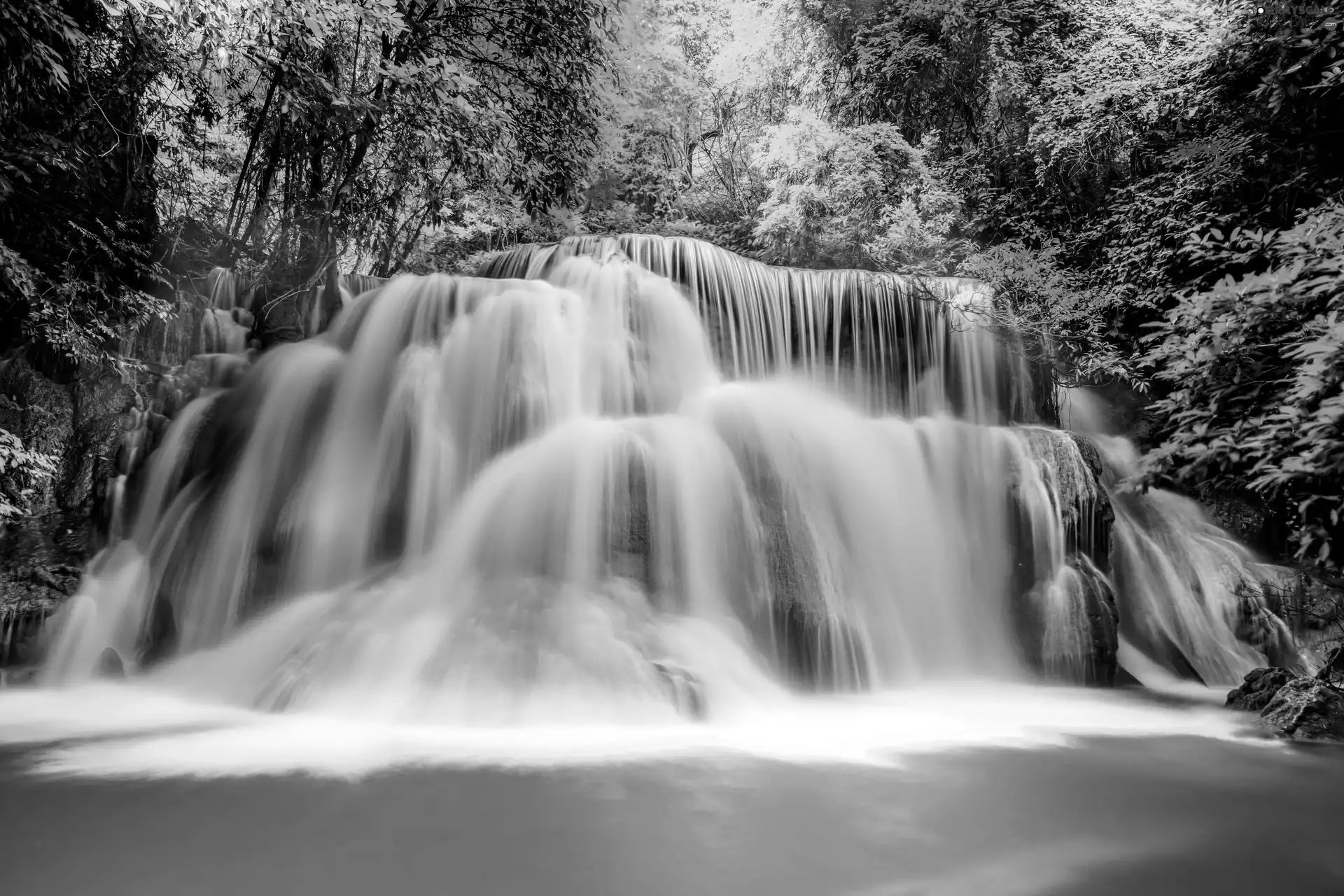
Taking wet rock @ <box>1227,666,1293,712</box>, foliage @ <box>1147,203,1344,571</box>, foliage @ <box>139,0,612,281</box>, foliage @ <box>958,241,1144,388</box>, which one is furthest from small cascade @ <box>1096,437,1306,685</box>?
foliage @ <box>139,0,612,281</box>

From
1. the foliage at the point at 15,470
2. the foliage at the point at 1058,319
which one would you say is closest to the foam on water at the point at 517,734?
the foliage at the point at 15,470

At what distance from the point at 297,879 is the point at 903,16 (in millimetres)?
17438

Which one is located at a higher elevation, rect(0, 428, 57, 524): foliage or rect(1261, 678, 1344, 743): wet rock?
rect(0, 428, 57, 524): foliage

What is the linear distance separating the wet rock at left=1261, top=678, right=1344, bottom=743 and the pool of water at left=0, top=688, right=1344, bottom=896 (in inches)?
11.1

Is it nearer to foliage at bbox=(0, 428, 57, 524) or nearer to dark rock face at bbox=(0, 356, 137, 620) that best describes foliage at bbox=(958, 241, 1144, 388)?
foliage at bbox=(0, 428, 57, 524)

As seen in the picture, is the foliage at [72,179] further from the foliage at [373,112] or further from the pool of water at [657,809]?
the pool of water at [657,809]

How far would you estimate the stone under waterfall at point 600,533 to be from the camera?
555cm

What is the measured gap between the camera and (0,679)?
6.11m

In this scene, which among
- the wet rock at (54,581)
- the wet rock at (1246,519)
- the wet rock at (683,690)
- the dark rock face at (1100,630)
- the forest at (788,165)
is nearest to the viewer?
the forest at (788,165)

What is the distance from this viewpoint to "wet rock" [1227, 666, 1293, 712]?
18.8 ft

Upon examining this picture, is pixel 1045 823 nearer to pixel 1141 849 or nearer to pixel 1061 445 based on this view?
pixel 1141 849

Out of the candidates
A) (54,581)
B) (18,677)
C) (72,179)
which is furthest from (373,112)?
(18,677)

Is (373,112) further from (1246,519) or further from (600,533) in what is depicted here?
(1246,519)

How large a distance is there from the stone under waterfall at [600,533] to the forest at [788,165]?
1271mm
